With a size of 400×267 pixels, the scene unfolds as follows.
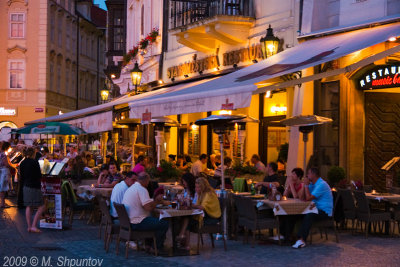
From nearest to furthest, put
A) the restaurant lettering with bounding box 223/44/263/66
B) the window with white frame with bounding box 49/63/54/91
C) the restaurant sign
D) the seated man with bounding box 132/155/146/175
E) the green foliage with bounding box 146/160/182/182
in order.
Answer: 1. the restaurant sign
2. the seated man with bounding box 132/155/146/175
3. the green foliage with bounding box 146/160/182/182
4. the restaurant lettering with bounding box 223/44/263/66
5. the window with white frame with bounding box 49/63/54/91

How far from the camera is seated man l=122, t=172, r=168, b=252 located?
423 inches

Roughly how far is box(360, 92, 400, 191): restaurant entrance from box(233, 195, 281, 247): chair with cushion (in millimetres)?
5724

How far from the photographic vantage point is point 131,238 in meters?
10.6

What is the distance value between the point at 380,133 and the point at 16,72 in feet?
120

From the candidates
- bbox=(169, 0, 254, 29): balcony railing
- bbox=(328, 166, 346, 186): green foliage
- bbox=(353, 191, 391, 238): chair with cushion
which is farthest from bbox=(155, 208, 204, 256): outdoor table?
bbox=(169, 0, 254, 29): balcony railing

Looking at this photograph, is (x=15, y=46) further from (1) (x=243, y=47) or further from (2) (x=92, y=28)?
(1) (x=243, y=47)

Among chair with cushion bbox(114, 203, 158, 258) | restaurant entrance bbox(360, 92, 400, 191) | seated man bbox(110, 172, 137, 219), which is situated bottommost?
chair with cushion bbox(114, 203, 158, 258)

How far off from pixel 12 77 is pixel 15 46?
2184 millimetres

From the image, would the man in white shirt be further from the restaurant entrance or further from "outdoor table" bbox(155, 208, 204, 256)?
"outdoor table" bbox(155, 208, 204, 256)

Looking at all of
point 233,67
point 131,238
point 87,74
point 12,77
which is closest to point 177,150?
point 233,67

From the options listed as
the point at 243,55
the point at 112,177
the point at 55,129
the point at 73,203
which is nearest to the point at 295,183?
the point at 112,177

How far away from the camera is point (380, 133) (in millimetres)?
17172

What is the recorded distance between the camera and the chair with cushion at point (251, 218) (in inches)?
467

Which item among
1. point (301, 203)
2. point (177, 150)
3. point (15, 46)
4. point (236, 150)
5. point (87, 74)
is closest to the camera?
point (301, 203)
